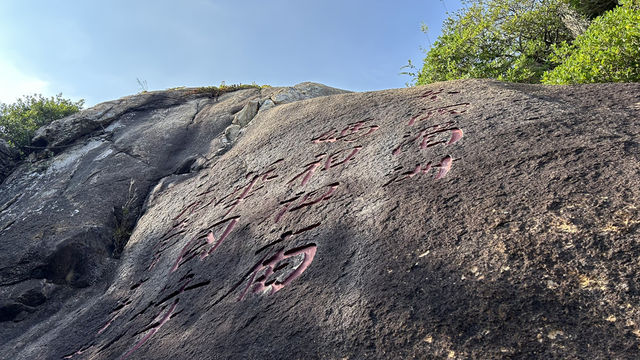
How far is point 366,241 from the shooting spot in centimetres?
247

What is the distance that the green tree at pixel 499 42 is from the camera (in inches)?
321

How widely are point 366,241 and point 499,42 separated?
25.3 ft

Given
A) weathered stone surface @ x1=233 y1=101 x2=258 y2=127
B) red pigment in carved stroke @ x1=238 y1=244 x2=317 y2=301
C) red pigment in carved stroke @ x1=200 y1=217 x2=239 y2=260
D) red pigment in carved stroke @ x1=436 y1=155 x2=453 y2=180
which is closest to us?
red pigment in carved stroke @ x1=238 y1=244 x2=317 y2=301

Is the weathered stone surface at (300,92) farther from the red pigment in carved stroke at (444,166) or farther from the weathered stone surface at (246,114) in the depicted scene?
the red pigment in carved stroke at (444,166)

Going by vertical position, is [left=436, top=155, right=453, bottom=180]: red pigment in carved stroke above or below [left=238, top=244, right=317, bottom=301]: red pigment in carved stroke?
above

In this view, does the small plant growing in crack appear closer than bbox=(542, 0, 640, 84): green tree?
No

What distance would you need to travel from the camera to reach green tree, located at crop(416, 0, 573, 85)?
816cm

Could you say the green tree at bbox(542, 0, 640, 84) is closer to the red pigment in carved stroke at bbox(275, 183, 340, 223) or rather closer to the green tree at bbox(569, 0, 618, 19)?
the green tree at bbox(569, 0, 618, 19)

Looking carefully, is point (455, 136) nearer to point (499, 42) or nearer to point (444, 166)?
point (444, 166)

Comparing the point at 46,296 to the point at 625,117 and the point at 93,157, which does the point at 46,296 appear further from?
the point at 625,117

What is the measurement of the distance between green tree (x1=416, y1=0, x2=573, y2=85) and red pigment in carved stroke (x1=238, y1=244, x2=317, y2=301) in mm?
6267

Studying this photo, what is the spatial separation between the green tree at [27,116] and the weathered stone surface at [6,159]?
0.21m

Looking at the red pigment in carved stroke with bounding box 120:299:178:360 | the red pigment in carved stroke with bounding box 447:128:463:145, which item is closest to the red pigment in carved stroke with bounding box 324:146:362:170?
the red pigment in carved stroke with bounding box 447:128:463:145

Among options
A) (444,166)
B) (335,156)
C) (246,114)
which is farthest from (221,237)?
(246,114)
